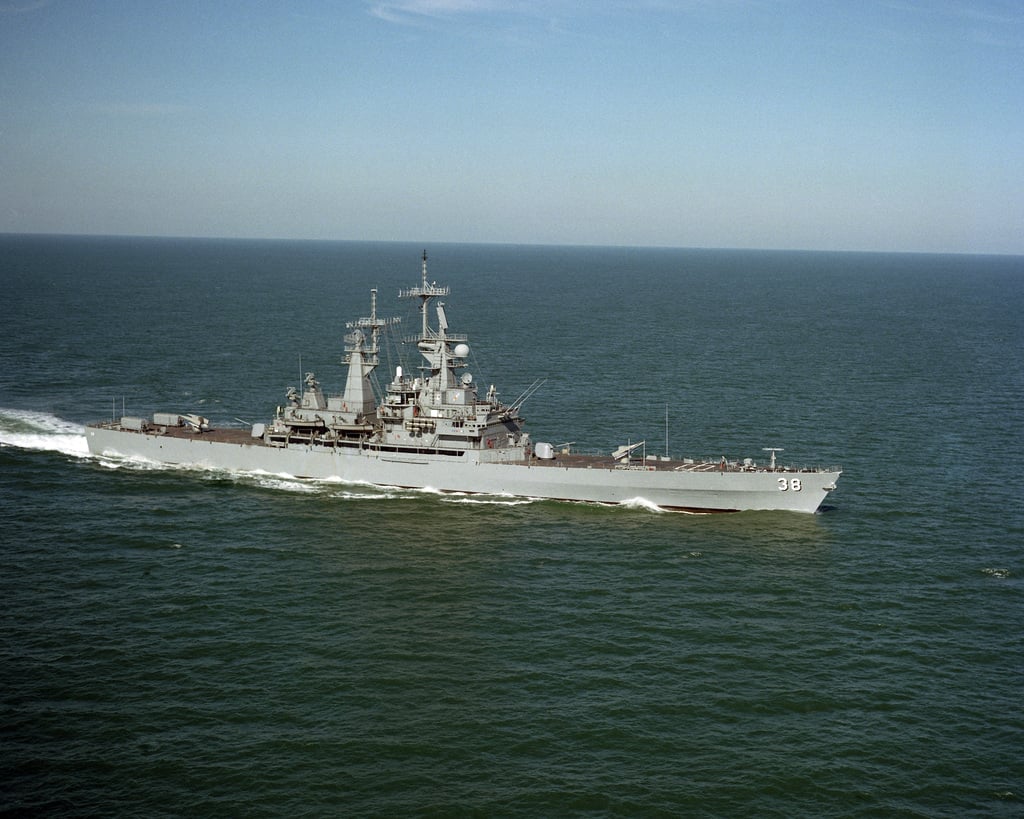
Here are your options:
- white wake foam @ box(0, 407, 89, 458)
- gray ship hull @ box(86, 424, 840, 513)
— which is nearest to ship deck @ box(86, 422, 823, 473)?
gray ship hull @ box(86, 424, 840, 513)

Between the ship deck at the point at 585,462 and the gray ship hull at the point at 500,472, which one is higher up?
the ship deck at the point at 585,462

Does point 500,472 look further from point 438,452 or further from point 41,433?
point 41,433

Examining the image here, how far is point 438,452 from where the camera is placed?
2638 inches

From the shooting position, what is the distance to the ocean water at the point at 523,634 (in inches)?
1320

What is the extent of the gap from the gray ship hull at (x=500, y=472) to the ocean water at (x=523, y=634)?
5.33 ft

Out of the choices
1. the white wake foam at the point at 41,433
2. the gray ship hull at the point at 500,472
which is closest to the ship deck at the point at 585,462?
Result: the gray ship hull at the point at 500,472

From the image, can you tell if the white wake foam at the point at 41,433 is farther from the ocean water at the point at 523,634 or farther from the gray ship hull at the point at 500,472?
the gray ship hull at the point at 500,472

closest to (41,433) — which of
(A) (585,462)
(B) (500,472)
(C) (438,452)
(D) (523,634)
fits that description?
(C) (438,452)

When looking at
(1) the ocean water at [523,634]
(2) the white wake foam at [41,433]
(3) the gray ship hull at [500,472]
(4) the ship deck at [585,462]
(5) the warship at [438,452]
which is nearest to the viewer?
(1) the ocean water at [523,634]

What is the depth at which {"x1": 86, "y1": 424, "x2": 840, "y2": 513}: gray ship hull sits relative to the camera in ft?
203

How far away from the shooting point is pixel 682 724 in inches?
1459

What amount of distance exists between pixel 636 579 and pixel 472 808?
20.9 metres

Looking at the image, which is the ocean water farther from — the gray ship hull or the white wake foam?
the gray ship hull

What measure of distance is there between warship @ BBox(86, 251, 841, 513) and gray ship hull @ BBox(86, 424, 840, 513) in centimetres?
7
